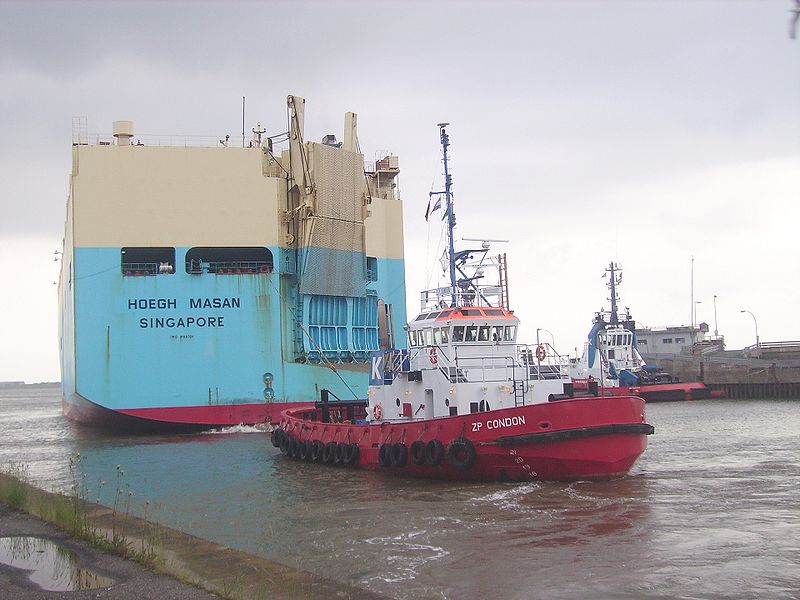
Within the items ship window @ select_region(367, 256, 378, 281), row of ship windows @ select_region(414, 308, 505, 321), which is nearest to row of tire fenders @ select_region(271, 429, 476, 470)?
row of ship windows @ select_region(414, 308, 505, 321)

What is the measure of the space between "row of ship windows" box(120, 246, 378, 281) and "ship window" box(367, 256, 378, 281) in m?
4.82

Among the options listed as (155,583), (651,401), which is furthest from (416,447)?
→ (651,401)

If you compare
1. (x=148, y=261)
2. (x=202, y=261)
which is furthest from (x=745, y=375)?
(x=148, y=261)

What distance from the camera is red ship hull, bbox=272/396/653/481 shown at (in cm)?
1496

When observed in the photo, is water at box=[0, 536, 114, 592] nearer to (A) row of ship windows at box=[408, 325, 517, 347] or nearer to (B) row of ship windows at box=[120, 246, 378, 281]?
(A) row of ship windows at box=[408, 325, 517, 347]

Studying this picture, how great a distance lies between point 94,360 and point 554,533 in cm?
1950

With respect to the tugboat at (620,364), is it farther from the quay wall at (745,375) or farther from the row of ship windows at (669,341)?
the row of ship windows at (669,341)

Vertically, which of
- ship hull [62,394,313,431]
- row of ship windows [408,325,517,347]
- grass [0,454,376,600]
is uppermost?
row of ship windows [408,325,517,347]

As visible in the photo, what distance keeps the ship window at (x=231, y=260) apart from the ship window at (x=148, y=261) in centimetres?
66

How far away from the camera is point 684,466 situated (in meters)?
18.4

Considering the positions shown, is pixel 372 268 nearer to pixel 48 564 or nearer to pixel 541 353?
pixel 541 353

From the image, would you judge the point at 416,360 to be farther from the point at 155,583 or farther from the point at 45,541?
the point at 155,583

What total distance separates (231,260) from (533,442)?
18386 millimetres

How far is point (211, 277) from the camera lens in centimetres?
2883
